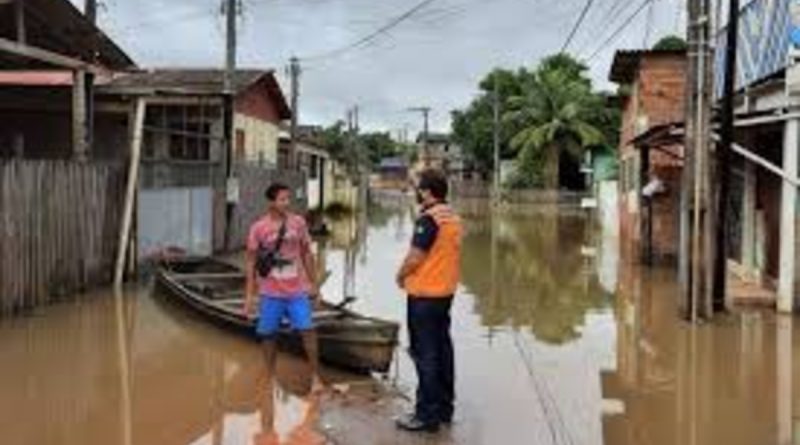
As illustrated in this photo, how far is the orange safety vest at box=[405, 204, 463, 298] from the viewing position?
31.4ft

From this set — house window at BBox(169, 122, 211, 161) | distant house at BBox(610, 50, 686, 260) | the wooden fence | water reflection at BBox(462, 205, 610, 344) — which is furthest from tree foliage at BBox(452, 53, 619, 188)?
the wooden fence

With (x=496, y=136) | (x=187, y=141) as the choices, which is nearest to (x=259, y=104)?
(x=187, y=141)

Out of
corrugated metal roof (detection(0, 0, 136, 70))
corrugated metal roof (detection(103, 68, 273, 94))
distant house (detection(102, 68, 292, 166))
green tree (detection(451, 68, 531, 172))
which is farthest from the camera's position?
green tree (detection(451, 68, 531, 172))

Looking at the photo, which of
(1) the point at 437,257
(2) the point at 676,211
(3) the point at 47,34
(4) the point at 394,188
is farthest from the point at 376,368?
(4) the point at 394,188

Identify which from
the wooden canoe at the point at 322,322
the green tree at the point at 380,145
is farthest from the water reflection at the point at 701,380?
the green tree at the point at 380,145

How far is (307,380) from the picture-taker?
39.9 feet

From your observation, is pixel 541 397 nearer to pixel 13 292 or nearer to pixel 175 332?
pixel 175 332

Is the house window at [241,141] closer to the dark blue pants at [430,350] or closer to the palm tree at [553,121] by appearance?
the dark blue pants at [430,350]

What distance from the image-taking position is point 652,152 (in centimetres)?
2780

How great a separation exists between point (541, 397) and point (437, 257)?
2.63 metres

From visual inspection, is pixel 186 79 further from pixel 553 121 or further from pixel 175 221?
pixel 553 121

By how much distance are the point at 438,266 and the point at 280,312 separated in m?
2.36

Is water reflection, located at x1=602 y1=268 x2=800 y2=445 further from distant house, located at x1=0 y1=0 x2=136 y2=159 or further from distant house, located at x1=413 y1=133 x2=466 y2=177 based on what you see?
distant house, located at x1=413 y1=133 x2=466 y2=177

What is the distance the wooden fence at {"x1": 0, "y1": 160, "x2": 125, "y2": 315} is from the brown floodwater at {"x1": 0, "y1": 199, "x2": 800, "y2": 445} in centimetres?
39
